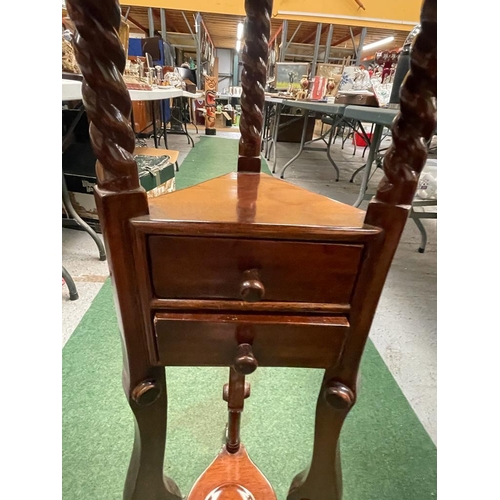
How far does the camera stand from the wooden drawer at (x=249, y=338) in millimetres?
382

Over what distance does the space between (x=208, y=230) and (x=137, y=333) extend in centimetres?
15

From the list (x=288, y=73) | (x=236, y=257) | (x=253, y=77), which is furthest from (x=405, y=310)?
(x=288, y=73)

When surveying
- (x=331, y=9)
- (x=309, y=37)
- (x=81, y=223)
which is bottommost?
(x=81, y=223)

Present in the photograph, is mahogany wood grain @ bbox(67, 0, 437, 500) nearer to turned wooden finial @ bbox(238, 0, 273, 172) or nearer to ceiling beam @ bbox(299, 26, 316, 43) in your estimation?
turned wooden finial @ bbox(238, 0, 273, 172)

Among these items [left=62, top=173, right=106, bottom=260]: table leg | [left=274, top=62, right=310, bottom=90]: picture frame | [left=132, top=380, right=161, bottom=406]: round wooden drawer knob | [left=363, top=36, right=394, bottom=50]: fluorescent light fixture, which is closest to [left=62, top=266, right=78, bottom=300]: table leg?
[left=62, top=173, right=106, bottom=260]: table leg

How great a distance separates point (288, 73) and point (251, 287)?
425 centimetres

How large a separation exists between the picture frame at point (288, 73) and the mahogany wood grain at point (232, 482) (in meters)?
3.94

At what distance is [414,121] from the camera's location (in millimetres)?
316

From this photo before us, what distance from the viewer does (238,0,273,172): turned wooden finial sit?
0.59 metres

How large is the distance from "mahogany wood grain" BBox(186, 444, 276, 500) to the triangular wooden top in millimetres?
519

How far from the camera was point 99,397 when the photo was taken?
0.87 metres

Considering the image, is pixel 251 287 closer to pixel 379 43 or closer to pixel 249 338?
pixel 249 338

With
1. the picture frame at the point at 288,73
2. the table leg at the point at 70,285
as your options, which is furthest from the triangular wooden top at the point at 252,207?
the picture frame at the point at 288,73

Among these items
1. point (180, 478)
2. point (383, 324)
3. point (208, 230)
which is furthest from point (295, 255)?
point (383, 324)
